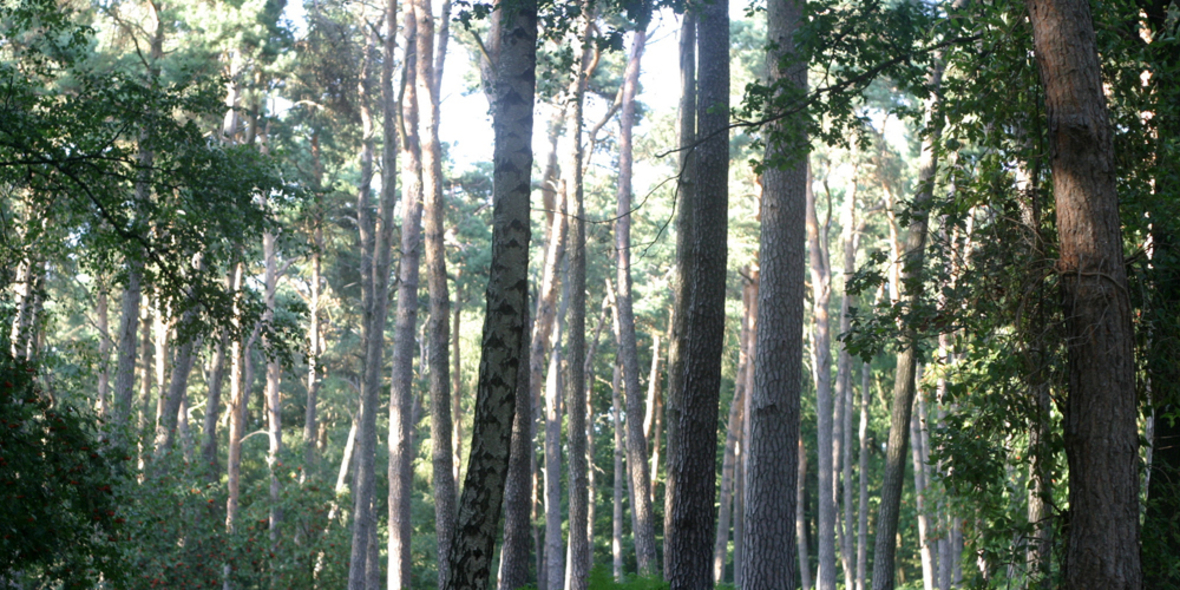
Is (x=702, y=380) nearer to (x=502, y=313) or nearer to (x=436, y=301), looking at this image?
(x=502, y=313)

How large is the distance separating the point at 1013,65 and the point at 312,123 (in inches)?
761

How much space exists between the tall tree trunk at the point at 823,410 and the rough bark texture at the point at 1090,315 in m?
14.9

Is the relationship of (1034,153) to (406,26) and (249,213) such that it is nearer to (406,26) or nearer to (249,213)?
(249,213)

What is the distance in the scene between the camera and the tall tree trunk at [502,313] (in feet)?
20.1

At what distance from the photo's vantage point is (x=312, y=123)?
23047 millimetres

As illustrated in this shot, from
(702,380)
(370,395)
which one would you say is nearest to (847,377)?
(370,395)

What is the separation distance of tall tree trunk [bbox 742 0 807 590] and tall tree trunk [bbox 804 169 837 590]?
11235mm

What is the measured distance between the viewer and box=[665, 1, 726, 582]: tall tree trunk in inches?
306

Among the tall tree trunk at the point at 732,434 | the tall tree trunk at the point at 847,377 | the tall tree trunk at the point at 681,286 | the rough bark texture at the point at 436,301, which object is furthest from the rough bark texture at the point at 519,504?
the tall tree trunk at the point at 732,434

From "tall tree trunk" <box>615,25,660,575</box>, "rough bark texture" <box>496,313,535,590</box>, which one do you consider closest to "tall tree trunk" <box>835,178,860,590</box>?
"tall tree trunk" <box>615,25,660,575</box>

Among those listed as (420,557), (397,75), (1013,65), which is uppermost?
(397,75)

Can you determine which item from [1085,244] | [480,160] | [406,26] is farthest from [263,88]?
[1085,244]

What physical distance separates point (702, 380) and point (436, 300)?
7.41 metres

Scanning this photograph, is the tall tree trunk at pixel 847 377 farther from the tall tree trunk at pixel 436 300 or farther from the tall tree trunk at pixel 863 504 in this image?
the tall tree trunk at pixel 436 300
